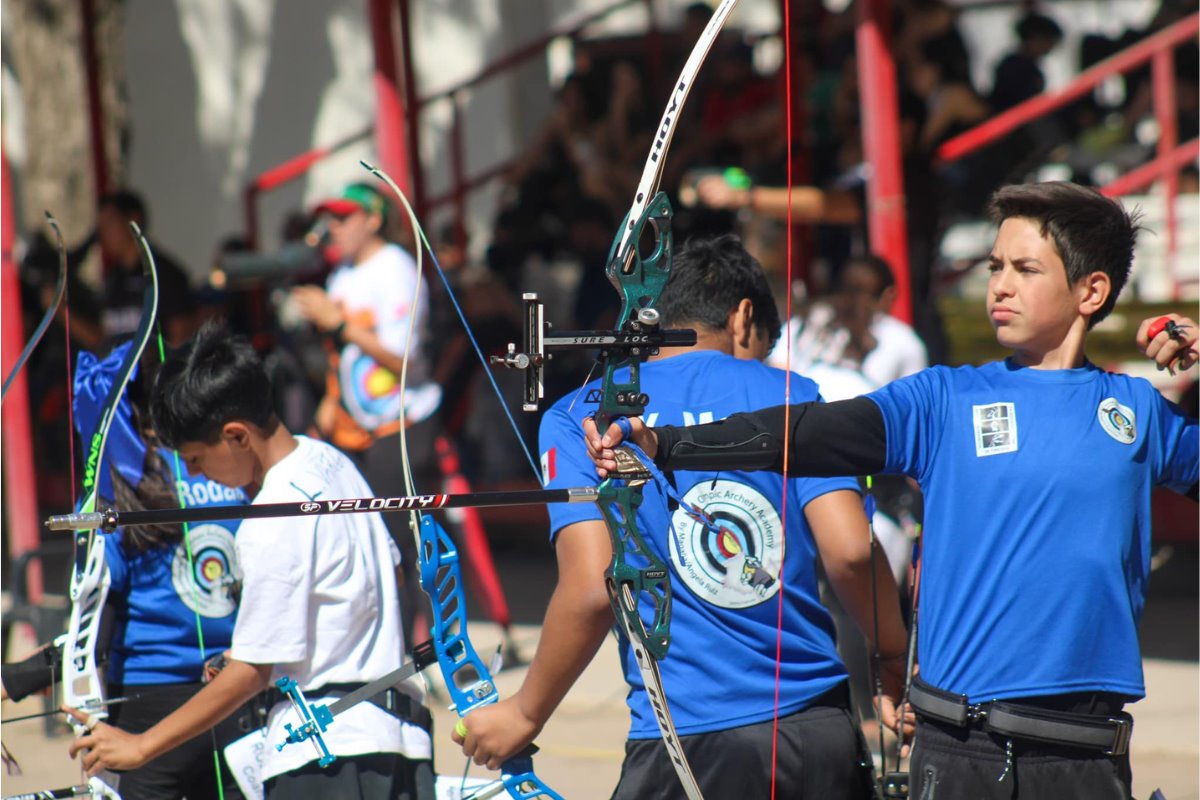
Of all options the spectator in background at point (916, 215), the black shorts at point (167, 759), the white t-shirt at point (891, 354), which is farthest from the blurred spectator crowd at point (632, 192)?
the black shorts at point (167, 759)

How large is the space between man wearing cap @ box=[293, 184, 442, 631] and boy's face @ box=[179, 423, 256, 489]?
2.42 m

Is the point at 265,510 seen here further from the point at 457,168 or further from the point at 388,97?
the point at 457,168

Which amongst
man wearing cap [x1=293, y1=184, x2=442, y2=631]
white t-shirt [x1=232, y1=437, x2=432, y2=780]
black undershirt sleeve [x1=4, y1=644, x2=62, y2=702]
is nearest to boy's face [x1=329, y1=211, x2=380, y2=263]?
man wearing cap [x1=293, y1=184, x2=442, y2=631]

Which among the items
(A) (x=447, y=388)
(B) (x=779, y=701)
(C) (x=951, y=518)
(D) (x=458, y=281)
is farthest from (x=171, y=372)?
(D) (x=458, y=281)

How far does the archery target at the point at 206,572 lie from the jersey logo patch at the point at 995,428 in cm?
181

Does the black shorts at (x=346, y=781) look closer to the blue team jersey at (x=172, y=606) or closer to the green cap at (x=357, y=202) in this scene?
the blue team jersey at (x=172, y=606)

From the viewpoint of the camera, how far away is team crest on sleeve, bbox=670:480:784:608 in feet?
9.06

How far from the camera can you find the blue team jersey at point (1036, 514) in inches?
97.6

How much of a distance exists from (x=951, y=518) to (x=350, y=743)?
1245 millimetres

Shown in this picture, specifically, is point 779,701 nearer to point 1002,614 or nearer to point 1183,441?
point 1002,614

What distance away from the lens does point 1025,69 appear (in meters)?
9.00

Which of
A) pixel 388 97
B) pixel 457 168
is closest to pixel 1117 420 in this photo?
pixel 388 97

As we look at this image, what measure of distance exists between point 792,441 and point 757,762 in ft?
2.11

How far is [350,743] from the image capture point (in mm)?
2984
